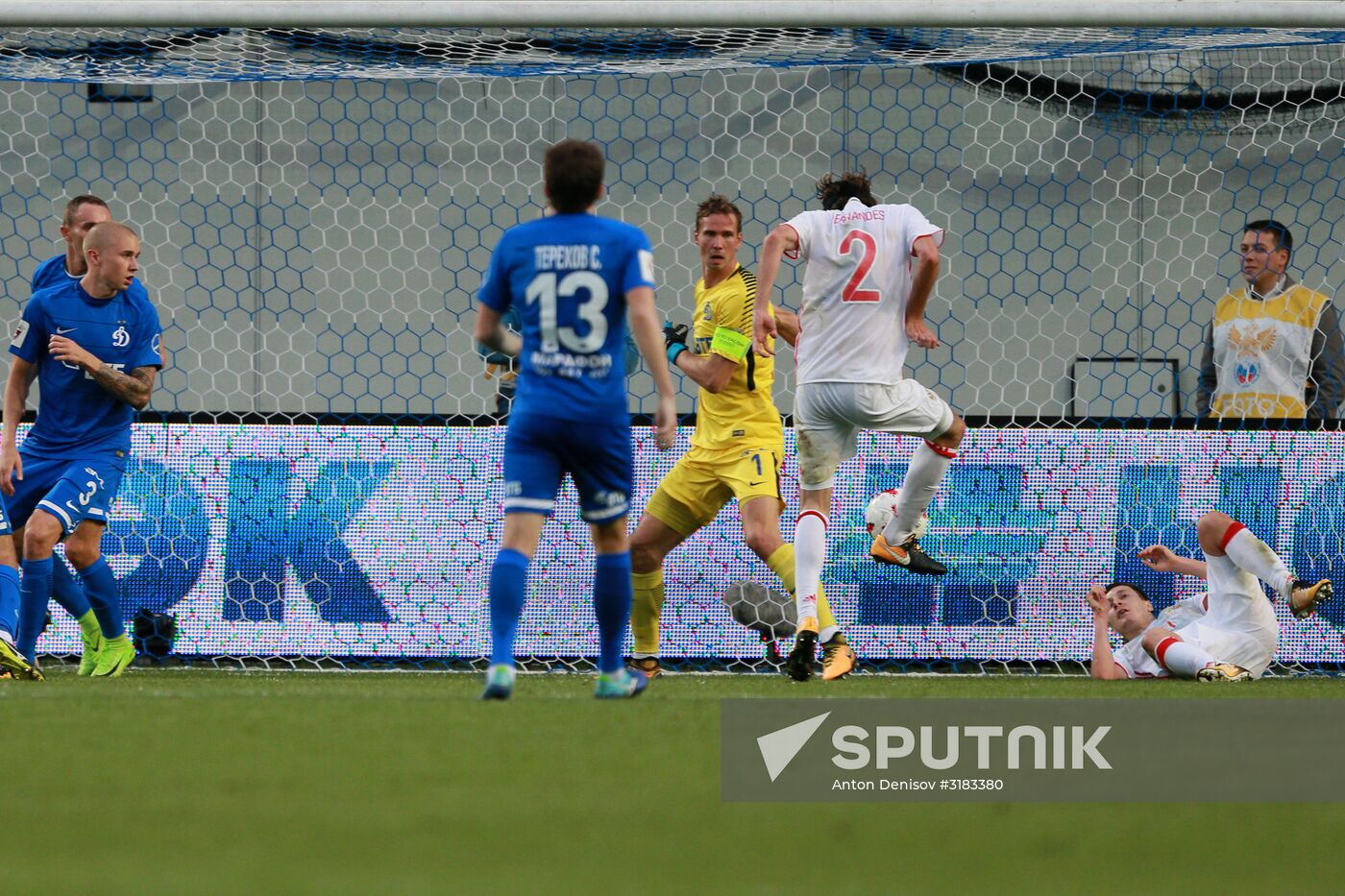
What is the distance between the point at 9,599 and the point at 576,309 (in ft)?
8.64

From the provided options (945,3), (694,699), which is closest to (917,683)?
(694,699)

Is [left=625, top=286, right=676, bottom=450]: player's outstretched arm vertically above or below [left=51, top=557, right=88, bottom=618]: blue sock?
above

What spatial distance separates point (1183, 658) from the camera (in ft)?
22.6

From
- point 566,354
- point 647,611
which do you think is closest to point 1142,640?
point 647,611

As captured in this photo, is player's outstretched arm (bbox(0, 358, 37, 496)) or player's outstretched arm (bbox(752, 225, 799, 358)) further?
player's outstretched arm (bbox(0, 358, 37, 496))

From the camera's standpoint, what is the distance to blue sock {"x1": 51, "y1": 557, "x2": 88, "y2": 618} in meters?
6.61

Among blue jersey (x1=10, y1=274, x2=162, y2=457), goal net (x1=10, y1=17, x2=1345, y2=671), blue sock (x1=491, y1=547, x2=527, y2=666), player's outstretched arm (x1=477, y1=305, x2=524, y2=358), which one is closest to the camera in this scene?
blue sock (x1=491, y1=547, x2=527, y2=666)

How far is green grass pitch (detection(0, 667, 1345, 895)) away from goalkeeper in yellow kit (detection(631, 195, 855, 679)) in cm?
256

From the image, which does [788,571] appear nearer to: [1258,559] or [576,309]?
[1258,559]

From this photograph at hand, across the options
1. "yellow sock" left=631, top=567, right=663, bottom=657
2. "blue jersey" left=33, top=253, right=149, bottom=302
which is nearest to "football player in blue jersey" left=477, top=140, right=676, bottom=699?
"yellow sock" left=631, top=567, right=663, bottom=657

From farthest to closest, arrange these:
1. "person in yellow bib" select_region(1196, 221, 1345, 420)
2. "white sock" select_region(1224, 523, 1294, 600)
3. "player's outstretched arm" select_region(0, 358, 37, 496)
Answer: "person in yellow bib" select_region(1196, 221, 1345, 420) < "white sock" select_region(1224, 523, 1294, 600) < "player's outstretched arm" select_region(0, 358, 37, 496)

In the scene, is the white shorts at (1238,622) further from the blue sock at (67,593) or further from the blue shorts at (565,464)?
the blue sock at (67,593)

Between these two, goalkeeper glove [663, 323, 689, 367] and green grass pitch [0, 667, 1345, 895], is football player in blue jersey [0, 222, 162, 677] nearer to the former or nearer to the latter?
goalkeeper glove [663, 323, 689, 367]

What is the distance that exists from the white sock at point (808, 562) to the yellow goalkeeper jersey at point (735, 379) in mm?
485
